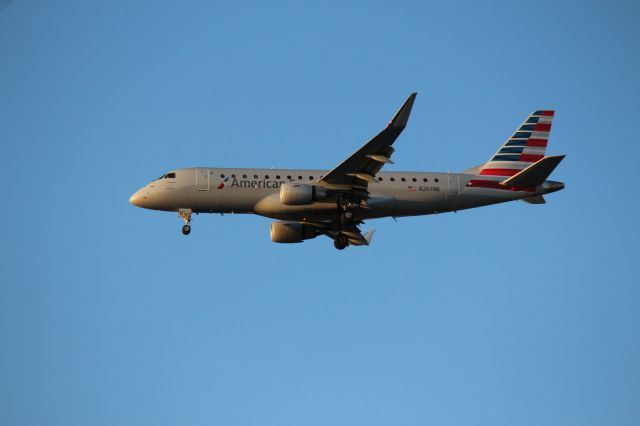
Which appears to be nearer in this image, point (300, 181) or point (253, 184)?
point (253, 184)

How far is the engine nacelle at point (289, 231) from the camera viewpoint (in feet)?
214

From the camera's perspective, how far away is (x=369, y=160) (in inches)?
2293

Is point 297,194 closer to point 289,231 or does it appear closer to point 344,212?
point 344,212

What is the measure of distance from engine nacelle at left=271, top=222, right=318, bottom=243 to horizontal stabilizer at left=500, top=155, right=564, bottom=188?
1226 cm

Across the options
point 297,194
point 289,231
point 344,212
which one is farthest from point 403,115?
point 289,231

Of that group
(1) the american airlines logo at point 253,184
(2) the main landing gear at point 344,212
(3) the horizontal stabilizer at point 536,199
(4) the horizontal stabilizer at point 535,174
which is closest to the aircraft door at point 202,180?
(1) the american airlines logo at point 253,184

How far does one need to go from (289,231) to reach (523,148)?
15378 mm

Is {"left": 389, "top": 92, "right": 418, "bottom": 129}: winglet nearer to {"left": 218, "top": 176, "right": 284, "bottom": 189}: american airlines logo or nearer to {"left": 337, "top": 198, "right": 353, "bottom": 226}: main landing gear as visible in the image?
{"left": 337, "top": 198, "right": 353, "bottom": 226}: main landing gear

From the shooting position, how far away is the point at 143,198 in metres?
62.7

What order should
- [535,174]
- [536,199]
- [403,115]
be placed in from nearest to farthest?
[403,115]
[535,174]
[536,199]

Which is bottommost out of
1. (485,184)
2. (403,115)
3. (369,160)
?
(485,184)

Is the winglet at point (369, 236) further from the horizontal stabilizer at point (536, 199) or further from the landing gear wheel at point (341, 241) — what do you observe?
the horizontal stabilizer at point (536, 199)

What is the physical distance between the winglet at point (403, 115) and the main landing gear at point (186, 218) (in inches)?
562

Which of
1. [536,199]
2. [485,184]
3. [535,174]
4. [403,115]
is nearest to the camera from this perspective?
[403,115]
